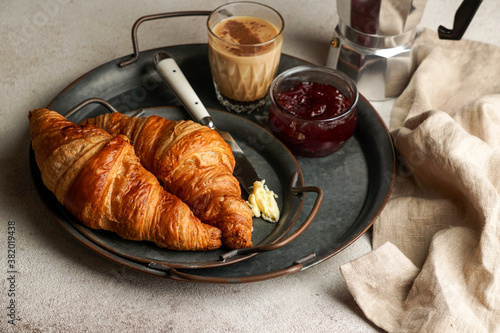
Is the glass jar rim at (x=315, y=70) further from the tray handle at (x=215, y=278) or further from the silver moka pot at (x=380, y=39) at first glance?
the tray handle at (x=215, y=278)

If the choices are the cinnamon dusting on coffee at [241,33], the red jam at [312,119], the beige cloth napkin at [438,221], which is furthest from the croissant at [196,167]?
the cinnamon dusting on coffee at [241,33]

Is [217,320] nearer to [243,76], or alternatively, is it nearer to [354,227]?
[354,227]

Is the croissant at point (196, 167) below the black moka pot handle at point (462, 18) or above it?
below

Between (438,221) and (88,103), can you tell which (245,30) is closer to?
(88,103)

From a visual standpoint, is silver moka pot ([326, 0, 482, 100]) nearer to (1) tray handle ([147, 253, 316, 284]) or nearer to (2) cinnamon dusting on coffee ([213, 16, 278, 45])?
(2) cinnamon dusting on coffee ([213, 16, 278, 45])

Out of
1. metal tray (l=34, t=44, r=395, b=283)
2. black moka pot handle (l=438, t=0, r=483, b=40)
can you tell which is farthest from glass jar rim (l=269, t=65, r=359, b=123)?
black moka pot handle (l=438, t=0, r=483, b=40)


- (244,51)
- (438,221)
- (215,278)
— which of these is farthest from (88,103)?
(438,221)

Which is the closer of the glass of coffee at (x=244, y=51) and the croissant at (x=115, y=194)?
the croissant at (x=115, y=194)
